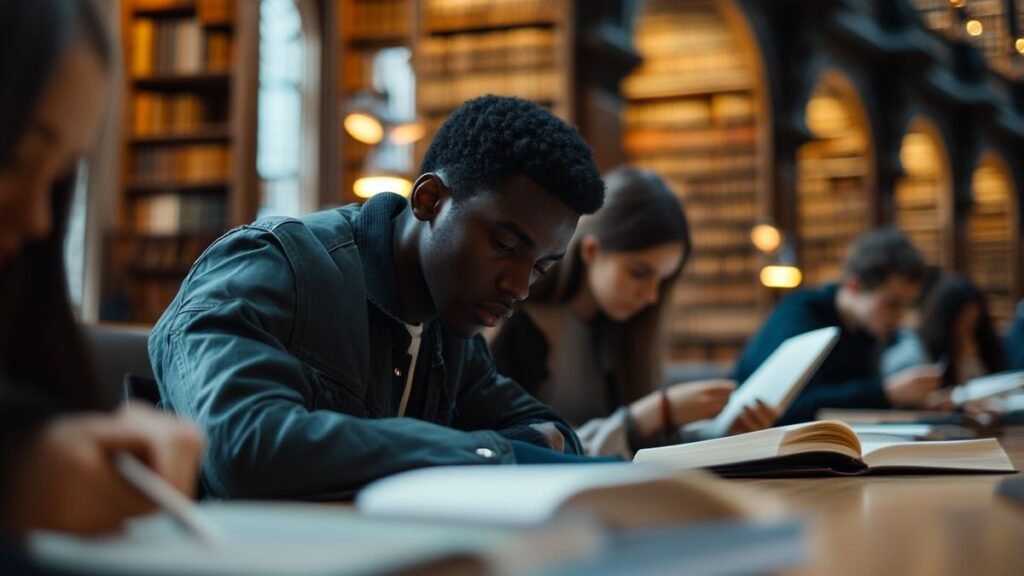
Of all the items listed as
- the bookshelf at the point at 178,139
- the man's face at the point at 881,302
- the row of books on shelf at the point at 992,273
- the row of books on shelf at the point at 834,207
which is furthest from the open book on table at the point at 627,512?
the row of books on shelf at the point at 992,273

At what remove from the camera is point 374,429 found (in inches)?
42.6

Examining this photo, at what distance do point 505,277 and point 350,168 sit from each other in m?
6.36

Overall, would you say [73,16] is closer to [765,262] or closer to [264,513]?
[264,513]

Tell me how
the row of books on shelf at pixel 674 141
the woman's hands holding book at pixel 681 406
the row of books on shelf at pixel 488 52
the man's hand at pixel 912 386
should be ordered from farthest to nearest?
the row of books on shelf at pixel 674 141, the row of books on shelf at pixel 488 52, the man's hand at pixel 912 386, the woman's hands holding book at pixel 681 406

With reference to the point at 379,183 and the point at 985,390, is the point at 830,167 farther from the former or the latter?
the point at 985,390

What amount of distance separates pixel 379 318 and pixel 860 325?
9.77ft

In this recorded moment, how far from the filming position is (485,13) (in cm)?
667

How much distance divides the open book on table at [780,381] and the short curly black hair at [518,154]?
93 cm

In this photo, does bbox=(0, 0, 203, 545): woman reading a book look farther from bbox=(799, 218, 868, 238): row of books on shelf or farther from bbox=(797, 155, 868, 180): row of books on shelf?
bbox=(797, 155, 868, 180): row of books on shelf

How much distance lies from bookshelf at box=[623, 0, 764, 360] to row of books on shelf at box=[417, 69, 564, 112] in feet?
10.1

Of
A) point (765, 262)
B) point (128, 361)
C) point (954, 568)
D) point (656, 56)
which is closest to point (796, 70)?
point (656, 56)

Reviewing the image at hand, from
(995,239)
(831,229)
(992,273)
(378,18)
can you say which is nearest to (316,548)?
(378,18)

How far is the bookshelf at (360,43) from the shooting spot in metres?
7.45

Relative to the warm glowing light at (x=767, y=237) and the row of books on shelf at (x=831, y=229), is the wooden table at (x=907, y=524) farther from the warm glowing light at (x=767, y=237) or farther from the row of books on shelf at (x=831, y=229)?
the row of books on shelf at (x=831, y=229)
